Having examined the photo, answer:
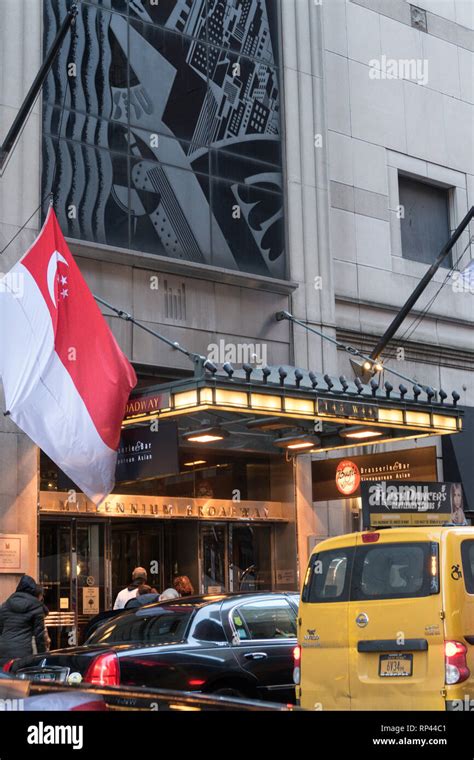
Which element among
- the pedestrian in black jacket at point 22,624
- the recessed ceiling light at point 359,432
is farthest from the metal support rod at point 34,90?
the recessed ceiling light at point 359,432

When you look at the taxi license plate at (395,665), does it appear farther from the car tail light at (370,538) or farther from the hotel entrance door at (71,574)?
the hotel entrance door at (71,574)

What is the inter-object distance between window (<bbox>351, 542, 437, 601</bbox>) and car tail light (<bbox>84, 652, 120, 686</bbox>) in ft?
7.72

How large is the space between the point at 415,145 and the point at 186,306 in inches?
319

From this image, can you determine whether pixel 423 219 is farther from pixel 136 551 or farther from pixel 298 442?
pixel 136 551

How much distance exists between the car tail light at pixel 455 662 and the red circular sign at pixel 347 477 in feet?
34.2

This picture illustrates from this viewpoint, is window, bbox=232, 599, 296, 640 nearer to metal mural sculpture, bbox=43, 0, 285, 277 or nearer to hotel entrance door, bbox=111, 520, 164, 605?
hotel entrance door, bbox=111, 520, 164, 605

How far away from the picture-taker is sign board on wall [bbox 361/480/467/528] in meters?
13.3

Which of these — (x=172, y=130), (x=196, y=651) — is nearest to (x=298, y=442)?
(x=172, y=130)

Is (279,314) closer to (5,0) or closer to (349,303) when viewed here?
(349,303)

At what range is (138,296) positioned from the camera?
19.2 meters

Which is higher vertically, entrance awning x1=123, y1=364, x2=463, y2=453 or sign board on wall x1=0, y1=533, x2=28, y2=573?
entrance awning x1=123, y1=364, x2=463, y2=453

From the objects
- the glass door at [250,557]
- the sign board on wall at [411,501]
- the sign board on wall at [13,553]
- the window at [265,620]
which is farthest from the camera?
the glass door at [250,557]

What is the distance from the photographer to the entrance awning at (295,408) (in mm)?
15820

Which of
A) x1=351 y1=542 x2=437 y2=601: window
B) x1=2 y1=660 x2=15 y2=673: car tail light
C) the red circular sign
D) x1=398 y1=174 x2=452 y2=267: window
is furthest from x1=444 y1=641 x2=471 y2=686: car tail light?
x1=398 y1=174 x2=452 y2=267: window
